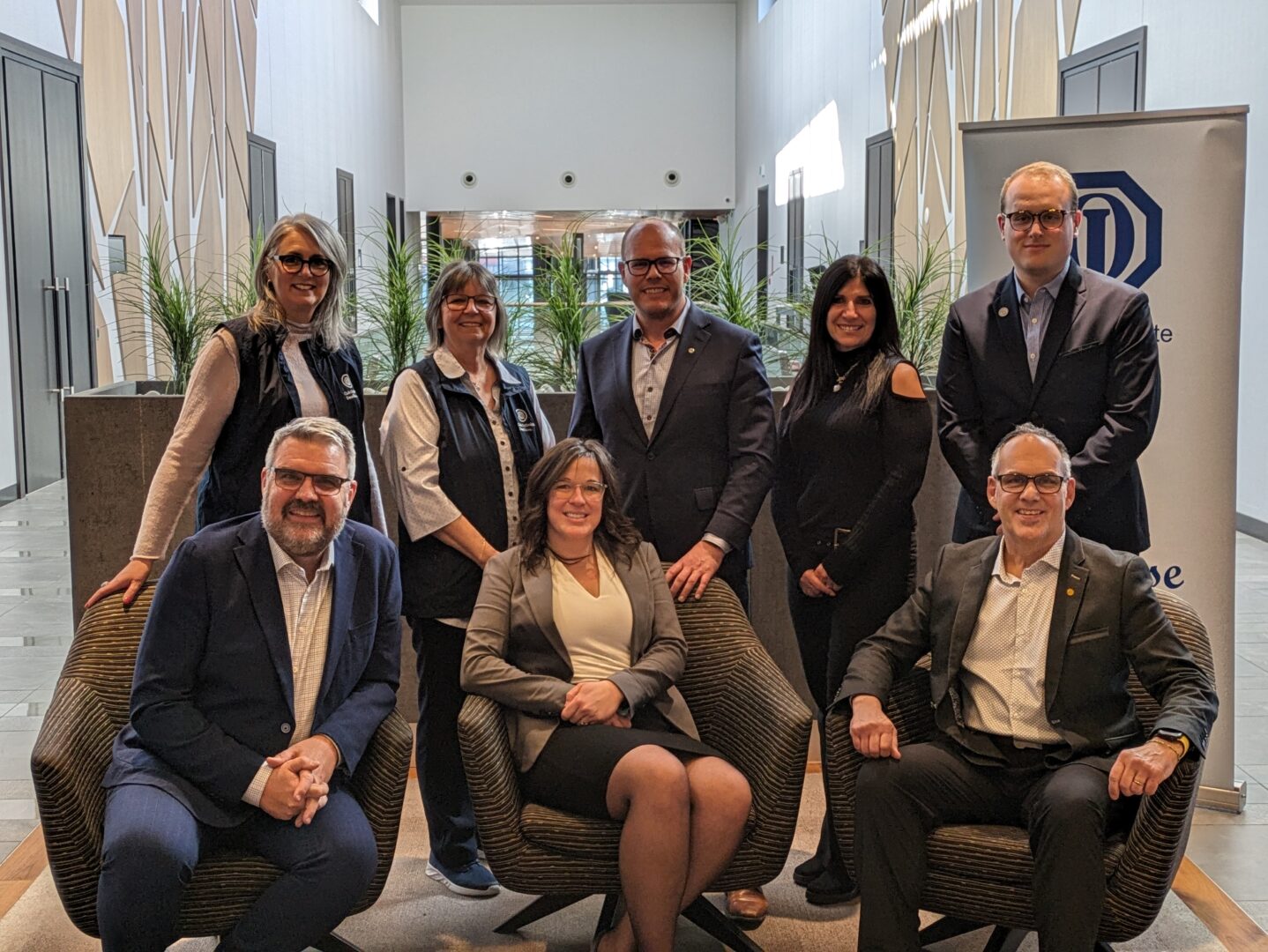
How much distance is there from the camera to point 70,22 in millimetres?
9039

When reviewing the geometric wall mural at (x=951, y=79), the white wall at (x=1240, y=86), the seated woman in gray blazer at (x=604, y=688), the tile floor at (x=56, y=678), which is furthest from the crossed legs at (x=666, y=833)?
the geometric wall mural at (x=951, y=79)

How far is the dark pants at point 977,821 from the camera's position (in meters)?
2.39

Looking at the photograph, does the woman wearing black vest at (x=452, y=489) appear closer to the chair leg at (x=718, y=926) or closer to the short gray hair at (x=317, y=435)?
the short gray hair at (x=317, y=435)

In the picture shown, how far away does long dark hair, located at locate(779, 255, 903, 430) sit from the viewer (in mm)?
3039

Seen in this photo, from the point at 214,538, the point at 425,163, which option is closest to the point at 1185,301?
the point at 214,538

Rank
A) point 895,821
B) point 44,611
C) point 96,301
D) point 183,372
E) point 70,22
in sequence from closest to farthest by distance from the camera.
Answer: point 895,821 < point 183,372 < point 44,611 < point 70,22 < point 96,301

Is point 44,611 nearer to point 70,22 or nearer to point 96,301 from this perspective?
Answer: point 96,301

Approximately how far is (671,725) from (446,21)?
1909 cm

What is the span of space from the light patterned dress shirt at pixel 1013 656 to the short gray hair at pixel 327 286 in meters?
1.61

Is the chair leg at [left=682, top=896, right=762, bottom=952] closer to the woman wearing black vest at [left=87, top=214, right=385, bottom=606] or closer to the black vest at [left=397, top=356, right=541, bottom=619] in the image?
the black vest at [left=397, top=356, right=541, bottom=619]

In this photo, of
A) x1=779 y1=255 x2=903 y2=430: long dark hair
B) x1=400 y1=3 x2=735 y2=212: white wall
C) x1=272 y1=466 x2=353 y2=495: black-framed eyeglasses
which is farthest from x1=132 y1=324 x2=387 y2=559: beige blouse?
x1=400 y1=3 x2=735 y2=212: white wall

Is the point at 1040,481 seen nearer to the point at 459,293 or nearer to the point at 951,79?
the point at 459,293

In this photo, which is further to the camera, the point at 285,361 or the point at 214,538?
the point at 285,361

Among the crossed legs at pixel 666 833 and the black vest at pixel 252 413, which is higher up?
the black vest at pixel 252 413
